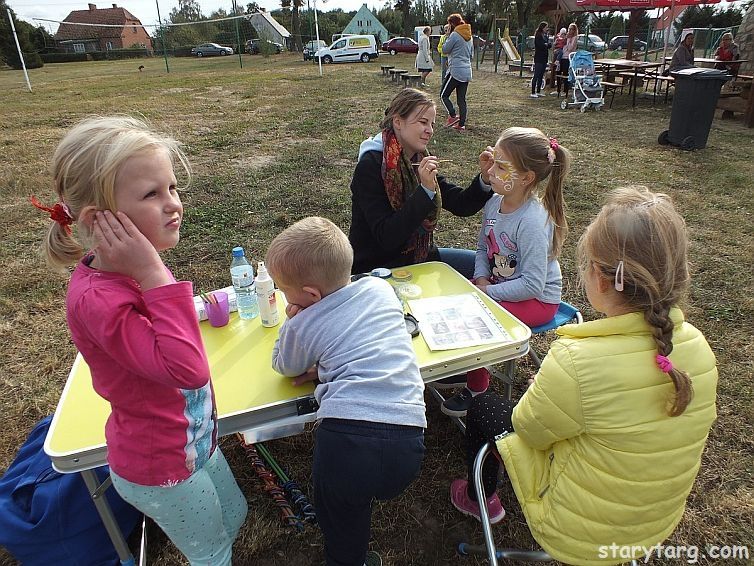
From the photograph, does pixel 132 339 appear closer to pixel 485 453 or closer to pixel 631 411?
pixel 485 453

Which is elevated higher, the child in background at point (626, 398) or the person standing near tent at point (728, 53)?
the person standing near tent at point (728, 53)

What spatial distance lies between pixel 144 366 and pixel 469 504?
1548mm

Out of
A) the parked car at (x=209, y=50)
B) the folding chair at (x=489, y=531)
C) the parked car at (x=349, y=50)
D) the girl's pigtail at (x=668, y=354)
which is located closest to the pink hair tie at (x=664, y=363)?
the girl's pigtail at (x=668, y=354)

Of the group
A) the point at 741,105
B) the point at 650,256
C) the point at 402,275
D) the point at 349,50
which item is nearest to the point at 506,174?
the point at 402,275

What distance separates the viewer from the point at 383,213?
257cm

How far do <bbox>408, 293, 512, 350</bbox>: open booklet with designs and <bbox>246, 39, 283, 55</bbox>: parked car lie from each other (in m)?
32.7

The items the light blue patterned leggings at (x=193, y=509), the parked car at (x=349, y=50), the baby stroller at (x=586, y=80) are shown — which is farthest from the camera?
the parked car at (x=349, y=50)

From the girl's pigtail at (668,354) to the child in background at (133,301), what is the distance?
1.15 m

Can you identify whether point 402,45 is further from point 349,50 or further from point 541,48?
point 541,48

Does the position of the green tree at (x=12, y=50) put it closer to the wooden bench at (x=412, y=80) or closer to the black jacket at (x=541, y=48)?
the wooden bench at (x=412, y=80)

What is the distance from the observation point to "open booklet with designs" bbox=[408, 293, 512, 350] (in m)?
1.86

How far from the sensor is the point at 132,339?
44.4 inches

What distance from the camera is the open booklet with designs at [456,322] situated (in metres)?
1.86

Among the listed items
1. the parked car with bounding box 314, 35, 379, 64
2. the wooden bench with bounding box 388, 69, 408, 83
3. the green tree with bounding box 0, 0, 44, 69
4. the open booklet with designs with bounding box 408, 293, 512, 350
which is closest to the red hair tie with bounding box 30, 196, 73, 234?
the open booklet with designs with bounding box 408, 293, 512, 350
